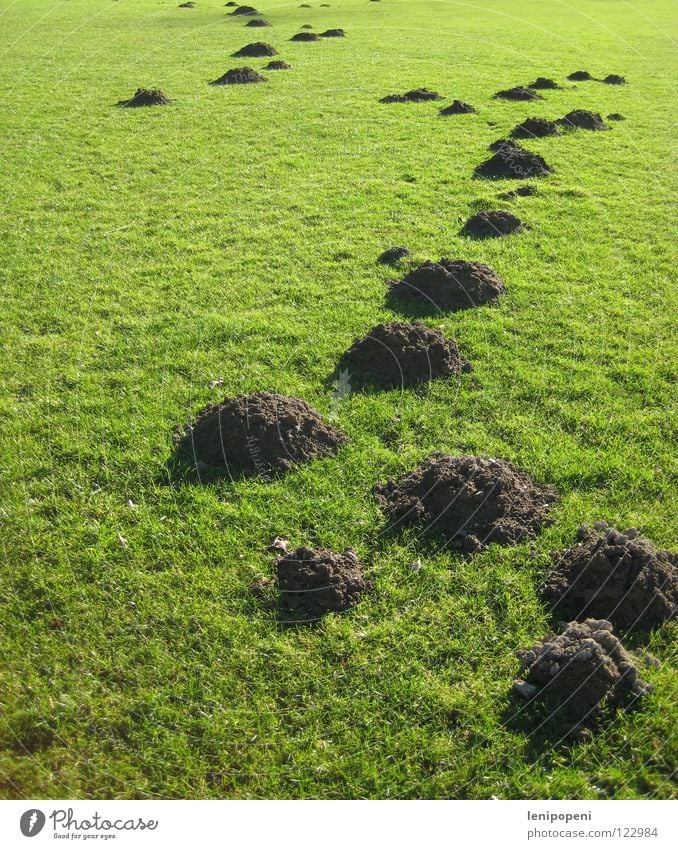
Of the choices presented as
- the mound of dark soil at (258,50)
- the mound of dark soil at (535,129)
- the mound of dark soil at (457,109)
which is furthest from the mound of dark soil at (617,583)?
the mound of dark soil at (258,50)

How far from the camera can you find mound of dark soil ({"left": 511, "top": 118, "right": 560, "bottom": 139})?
1855cm

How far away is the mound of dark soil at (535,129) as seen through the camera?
18.5m

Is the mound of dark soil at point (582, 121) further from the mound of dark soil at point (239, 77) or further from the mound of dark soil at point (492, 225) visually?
the mound of dark soil at point (239, 77)

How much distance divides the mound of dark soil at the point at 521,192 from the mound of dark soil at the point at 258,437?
8.93m

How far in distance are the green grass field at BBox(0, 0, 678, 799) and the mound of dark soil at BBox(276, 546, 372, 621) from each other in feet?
0.45

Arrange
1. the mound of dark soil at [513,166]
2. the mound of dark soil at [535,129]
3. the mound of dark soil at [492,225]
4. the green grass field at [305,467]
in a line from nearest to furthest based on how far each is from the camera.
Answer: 1. the green grass field at [305,467]
2. the mound of dark soil at [492,225]
3. the mound of dark soil at [513,166]
4. the mound of dark soil at [535,129]

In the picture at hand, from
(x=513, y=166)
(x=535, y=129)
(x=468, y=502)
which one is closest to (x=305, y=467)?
(x=468, y=502)

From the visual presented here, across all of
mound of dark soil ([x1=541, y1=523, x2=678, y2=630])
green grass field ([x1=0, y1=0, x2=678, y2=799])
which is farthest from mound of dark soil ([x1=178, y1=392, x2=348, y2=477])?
mound of dark soil ([x1=541, y1=523, x2=678, y2=630])

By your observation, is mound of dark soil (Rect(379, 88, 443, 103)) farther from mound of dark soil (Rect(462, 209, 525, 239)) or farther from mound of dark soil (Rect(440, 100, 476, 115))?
mound of dark soil (Rect(462, 209, 525, 239))

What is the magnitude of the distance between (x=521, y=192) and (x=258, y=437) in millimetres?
10017

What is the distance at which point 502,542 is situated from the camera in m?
6.82

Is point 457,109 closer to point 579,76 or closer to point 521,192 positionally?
point 521,192

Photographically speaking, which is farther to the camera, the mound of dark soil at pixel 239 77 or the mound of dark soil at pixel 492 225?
the mound of dark soil at pixel 239 77

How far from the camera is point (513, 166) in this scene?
16.2m
